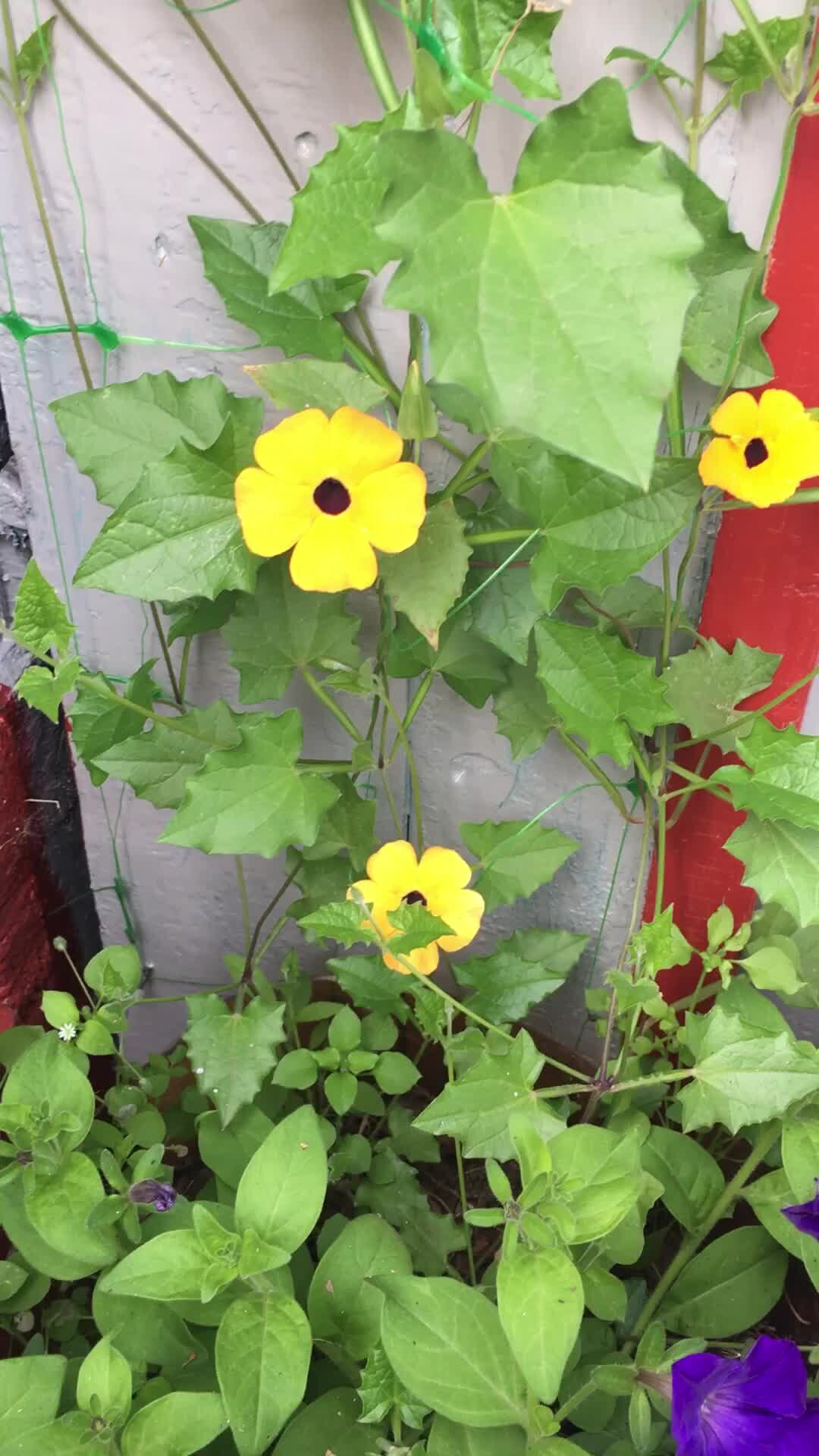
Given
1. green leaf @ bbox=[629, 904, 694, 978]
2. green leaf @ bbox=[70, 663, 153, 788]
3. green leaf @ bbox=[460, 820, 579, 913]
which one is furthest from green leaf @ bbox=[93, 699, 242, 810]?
green leaf @ bbox=[629, 904, 694, 978]

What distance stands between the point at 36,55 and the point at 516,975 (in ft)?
2.58

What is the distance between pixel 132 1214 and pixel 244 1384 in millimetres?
173

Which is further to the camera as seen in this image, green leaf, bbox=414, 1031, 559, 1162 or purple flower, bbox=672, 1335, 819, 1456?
green leaf, bbox=414, 1031, 559, 1162

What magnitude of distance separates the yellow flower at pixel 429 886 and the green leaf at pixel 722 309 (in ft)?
1.29

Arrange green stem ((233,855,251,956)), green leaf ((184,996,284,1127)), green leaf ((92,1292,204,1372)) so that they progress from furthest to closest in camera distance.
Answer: green stem ((233,855,251,956))
green leaf ((184,996,284,1127))
green leaf ((92,1292,204,1372))

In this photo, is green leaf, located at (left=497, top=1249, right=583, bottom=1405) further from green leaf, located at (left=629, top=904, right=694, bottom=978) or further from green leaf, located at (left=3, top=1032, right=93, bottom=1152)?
green leaf, located at (left=3, top=1032, right=93, bottom=1152)

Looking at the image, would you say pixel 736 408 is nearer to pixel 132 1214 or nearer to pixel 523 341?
pixel 523 341

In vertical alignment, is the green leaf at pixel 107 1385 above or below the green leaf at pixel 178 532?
below

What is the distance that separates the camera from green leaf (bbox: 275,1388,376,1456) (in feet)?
2.25

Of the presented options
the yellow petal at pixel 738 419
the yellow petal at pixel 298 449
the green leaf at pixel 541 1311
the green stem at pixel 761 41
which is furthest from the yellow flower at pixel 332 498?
the green leaf at pixel 541 1311

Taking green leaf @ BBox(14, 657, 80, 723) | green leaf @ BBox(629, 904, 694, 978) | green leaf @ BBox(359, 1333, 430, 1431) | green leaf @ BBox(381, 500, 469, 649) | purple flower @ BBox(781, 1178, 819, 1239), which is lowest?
green leaf @ BBox(359, 1333, 430, 1431)

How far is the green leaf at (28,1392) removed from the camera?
655mm

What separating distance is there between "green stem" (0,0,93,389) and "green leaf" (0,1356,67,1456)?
69 centimetres

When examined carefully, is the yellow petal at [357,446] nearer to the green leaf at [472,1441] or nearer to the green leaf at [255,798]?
the green leaf at [255,798]
